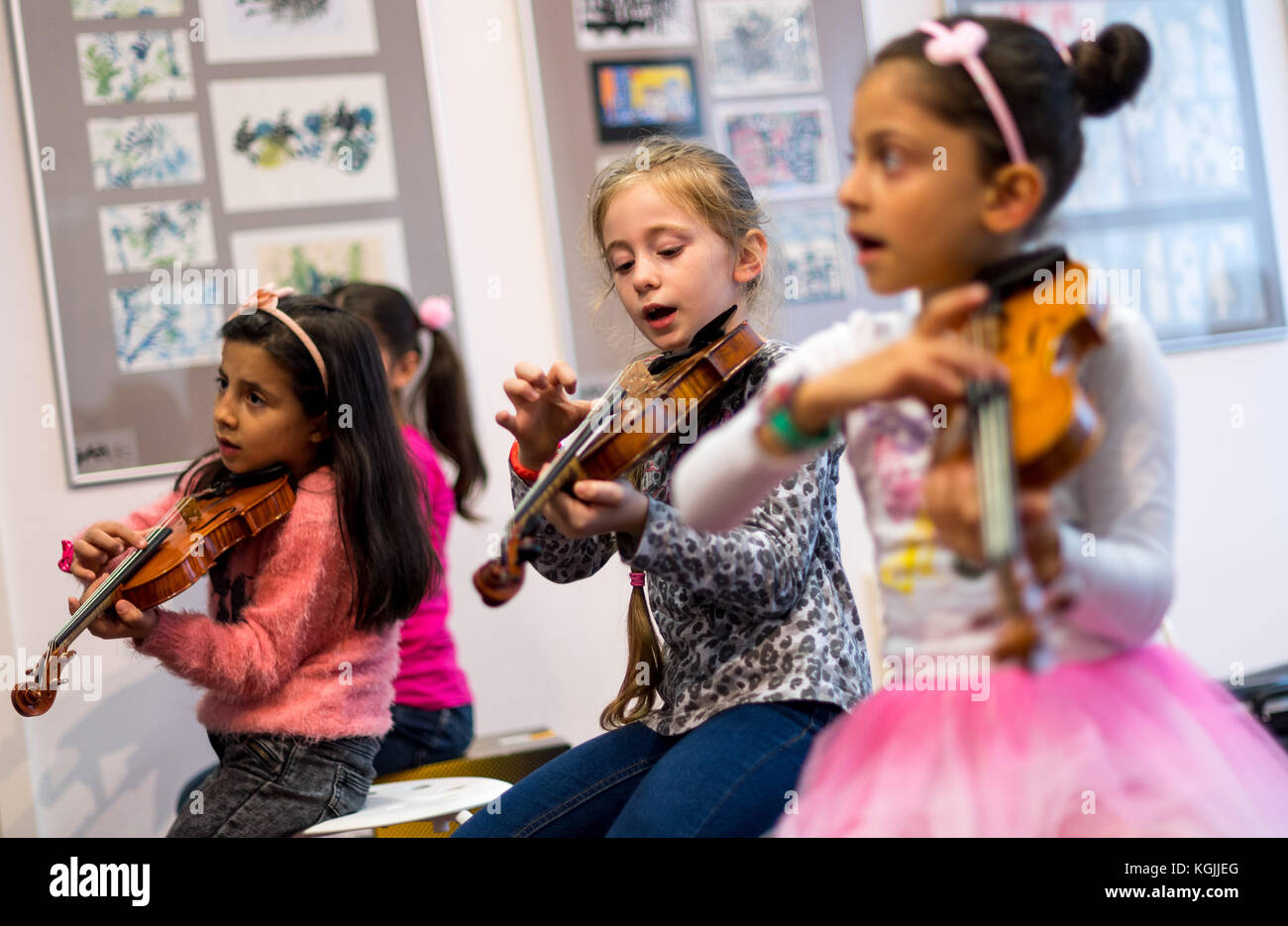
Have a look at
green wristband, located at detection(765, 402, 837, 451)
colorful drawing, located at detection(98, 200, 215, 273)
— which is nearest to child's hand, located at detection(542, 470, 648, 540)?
green wristband, located at detection(765, 402, 837, 451)

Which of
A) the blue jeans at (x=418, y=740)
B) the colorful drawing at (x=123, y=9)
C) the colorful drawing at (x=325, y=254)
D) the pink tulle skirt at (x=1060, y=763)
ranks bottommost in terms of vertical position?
the blue jeans at (x=418, y=740)

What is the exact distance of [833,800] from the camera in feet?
2.97

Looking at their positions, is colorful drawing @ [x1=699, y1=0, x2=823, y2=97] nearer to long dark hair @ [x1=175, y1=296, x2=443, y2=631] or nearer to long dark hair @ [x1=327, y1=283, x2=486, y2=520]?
long dark hair @ [x1=327, y1=283, x2=486, y2=520]

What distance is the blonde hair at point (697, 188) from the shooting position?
4.72 ft

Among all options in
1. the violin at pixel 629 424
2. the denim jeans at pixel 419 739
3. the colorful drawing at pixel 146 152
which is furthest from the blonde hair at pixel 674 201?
the colorful drawing at pixel 146 152

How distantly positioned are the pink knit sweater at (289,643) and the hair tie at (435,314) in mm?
860

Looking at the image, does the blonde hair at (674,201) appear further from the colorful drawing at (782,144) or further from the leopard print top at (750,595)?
the colorful drawing at (782,144)

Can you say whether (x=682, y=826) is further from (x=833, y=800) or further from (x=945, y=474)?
(x=945, y=474)

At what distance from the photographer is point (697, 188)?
1.44 metres

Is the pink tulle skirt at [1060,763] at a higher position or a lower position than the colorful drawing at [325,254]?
lower

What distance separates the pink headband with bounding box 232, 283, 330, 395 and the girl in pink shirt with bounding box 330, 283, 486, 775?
0.34 meters

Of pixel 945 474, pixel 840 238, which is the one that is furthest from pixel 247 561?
pixel 840 238

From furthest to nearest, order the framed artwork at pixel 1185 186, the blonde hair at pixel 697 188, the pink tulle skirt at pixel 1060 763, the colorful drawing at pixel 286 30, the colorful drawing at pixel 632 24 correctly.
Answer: the framed artwork at pixel 1185 186 < the colorful drawing at pixel 632 24 < the colorful drawing at pixel 286 30 < the blonde hair at pixel 697 188 < the pink tulle skirt at pixel 1060 763

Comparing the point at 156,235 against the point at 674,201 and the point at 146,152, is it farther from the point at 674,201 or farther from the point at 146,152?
the point at 674,201
